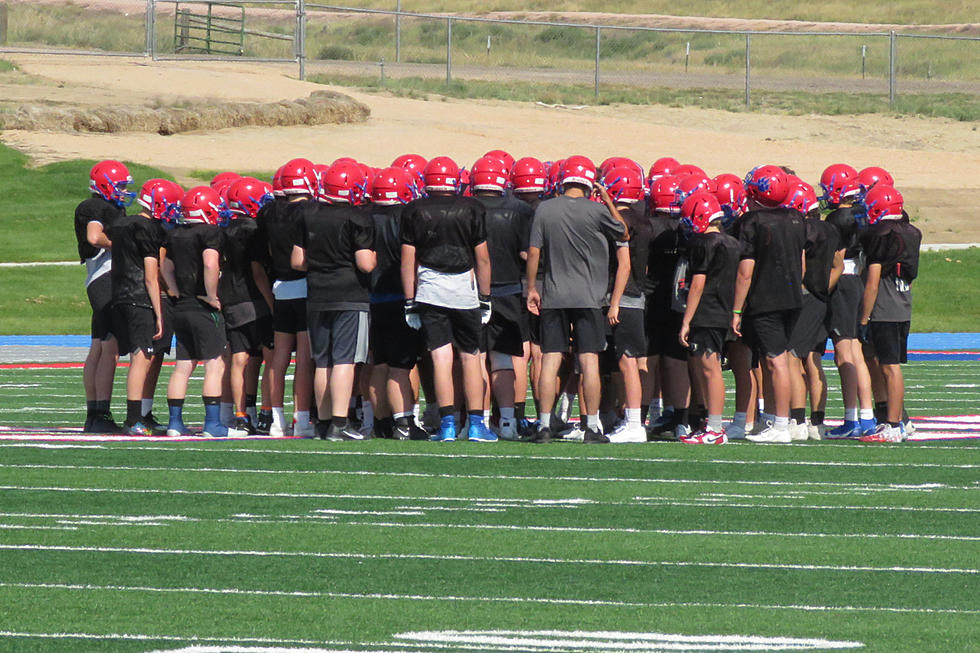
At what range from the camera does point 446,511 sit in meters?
9.07

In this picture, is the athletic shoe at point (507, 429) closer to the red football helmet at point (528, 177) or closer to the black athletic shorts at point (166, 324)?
the red football helmet at point (528, 177)

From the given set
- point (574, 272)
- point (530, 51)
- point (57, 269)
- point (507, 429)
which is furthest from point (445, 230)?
point (530, 51)

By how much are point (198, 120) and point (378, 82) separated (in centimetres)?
935

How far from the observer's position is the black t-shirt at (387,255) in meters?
12.0

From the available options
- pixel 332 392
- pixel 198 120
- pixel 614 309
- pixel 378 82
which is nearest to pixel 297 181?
pixel 332 392

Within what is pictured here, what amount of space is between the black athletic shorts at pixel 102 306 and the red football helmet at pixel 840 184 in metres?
5.08

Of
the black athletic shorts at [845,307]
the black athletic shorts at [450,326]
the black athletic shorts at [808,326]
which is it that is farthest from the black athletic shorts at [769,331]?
the black athletic shorts at [450,326]

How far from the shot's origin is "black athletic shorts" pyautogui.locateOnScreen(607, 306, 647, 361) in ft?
39.0

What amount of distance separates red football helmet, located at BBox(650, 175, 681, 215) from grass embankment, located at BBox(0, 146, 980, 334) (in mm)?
14025

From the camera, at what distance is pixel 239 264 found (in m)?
12.5

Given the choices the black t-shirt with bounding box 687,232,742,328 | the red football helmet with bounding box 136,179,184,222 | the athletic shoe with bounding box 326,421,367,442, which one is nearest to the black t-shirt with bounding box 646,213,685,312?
the black t-shirt with bounding box 687,232,742,328

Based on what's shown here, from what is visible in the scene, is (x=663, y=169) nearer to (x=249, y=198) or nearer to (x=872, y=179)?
(x=872, y=179)

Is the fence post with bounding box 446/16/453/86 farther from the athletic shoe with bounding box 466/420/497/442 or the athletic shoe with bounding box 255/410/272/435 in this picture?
the athletic shoe with bounding box 466/420/497/442

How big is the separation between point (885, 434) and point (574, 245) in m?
2.56
